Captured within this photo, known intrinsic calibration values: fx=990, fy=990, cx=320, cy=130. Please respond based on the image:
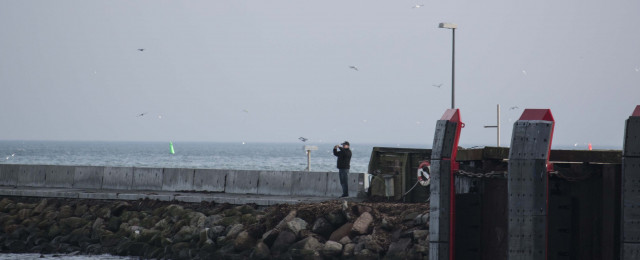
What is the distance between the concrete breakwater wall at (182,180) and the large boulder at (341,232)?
4.12 meters

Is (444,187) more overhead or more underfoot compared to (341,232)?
more overhead

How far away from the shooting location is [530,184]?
9617mm

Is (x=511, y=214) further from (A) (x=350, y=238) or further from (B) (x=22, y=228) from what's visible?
(B) (x=22, y=228)

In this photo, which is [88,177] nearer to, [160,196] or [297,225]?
[160,196]

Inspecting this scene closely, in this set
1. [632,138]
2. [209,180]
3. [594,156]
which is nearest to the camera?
[632,138]

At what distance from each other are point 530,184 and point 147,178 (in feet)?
69.6

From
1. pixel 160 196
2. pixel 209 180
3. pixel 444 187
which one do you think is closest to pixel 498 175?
pixel 444 187

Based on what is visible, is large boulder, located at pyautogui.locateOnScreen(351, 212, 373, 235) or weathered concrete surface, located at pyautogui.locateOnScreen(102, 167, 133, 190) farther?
weathered concrete surface, located at pyautogui.locateOnScreen(102, 167, 133, 190)

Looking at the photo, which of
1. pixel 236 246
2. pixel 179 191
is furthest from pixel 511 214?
pixel 179 191

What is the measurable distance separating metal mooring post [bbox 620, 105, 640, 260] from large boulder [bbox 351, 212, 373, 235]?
11.5 meters

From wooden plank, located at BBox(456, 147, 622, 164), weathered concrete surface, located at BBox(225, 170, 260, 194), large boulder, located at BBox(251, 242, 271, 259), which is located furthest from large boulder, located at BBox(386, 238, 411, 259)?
wooden plank, located at BBox(456, 147, 622, 164)

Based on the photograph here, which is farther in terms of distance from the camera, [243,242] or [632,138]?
[243,242]

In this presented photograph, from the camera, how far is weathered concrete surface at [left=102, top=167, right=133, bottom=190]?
29.9 metres

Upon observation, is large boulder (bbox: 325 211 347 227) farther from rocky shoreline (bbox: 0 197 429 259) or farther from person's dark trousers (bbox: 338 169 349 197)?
person's dark trousers (bbox: 338 169 349 197)
